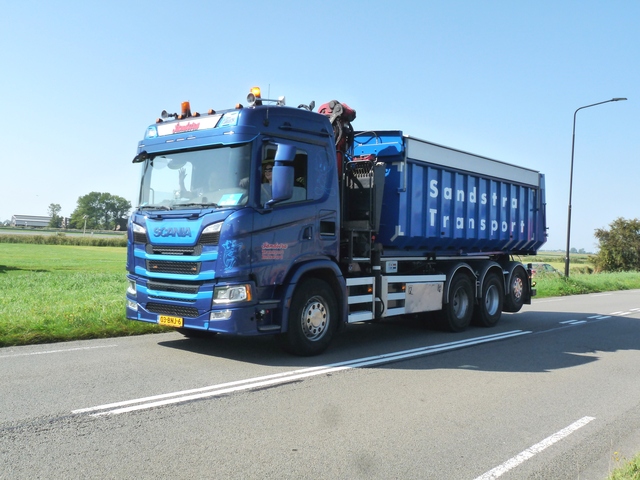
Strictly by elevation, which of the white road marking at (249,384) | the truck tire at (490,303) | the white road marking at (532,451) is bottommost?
the white road marking at (532,451)

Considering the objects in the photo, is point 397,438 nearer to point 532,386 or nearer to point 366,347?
point 532,386

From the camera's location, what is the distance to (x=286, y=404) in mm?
5566

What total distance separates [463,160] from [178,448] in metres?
8.59

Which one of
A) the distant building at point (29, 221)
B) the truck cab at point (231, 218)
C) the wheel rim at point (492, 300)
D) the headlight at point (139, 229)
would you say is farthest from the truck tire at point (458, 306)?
the distant building at point (29, 221)

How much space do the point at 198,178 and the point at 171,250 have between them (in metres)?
0.98

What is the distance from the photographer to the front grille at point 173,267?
729cm

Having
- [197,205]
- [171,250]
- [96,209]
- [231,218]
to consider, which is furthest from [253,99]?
[96,209]

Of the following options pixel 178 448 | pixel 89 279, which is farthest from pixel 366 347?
pixel 89 279

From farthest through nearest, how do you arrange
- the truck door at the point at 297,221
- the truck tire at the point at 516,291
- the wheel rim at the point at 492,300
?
1. the truck tire at the point at 516,291
2. the wheel rim at the point at 492,300
3. the truck door at the point at 297,221

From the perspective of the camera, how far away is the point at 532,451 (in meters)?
4.58

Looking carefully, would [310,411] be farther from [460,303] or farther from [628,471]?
[460,303]

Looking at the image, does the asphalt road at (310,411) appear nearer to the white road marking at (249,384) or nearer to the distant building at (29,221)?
the white road marking at (249,384)

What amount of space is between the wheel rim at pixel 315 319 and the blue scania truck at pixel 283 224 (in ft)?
0.07

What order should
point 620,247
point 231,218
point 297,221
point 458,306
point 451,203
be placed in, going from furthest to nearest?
point 620,247 → point 458,306 → point 451,203 → point 297,221 → point 231,218
